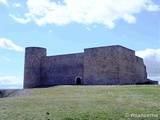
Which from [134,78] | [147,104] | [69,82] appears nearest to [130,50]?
[134,78]

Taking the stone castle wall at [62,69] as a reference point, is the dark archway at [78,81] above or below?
below

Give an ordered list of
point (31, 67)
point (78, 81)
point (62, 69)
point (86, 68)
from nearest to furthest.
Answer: point (86, 68) → point (78, 81) → point (62, 69) → point (31, 67)

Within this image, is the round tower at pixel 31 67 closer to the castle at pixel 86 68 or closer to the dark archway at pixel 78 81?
the castle at pixel 86 68

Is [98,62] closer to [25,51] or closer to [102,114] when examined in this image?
[25,51]

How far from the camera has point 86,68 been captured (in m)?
33.8

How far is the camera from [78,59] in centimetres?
3575

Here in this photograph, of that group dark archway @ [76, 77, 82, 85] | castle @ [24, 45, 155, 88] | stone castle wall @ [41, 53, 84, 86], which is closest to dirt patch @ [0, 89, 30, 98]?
castle @ [24, 45, 155, 88]

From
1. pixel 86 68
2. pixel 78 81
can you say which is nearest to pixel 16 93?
pixel 86 68

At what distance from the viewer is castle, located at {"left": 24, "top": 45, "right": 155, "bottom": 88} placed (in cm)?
3189

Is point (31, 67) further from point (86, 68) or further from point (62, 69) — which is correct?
point (86, 68)

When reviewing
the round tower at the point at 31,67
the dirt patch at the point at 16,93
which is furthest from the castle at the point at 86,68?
the dirt patch at the point at 16,93

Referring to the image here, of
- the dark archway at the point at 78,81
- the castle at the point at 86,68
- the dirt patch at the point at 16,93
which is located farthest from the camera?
the dark archway at the point at 78,81

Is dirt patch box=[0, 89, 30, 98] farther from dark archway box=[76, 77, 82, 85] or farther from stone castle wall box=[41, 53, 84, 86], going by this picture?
dark archway box=[76, 77, 82, 85]

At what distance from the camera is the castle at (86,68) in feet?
Answer: 105
